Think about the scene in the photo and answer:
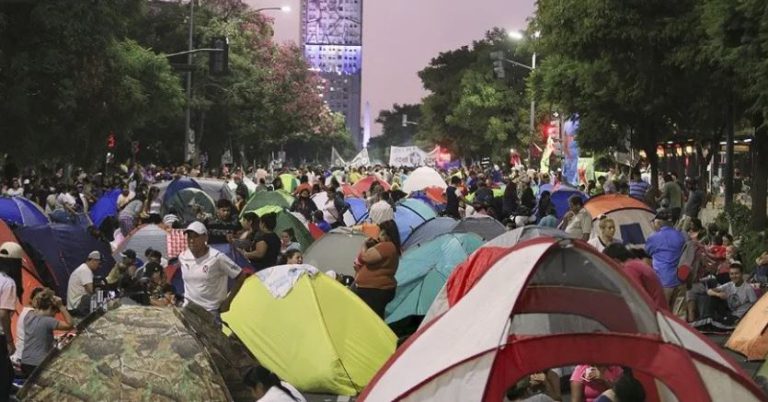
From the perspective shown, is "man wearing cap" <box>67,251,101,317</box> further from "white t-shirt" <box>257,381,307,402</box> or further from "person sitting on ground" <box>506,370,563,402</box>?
"person sitting on ground" <box>506,370,563,402</box>

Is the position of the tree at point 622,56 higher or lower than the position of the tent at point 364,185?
higher

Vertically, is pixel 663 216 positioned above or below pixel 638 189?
above

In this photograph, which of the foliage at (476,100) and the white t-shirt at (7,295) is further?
the foliage at (476,100)

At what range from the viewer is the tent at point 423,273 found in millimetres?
17172

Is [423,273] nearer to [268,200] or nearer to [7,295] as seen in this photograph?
[7,295]

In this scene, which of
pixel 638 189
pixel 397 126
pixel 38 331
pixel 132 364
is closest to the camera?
pixel 132 364

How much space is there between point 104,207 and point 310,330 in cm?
1650

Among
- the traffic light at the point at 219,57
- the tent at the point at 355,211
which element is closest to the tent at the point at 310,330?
the tent at the point at 355,211

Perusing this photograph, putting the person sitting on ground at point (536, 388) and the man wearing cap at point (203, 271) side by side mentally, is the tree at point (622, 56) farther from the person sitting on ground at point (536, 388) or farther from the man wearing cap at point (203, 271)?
the person sitting on ground at point (536, 388)

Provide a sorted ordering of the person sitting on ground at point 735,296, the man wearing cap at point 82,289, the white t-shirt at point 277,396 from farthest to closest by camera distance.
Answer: the person sitting on ground at point 735,296 < the man wearing cap at point 82,289 < the white t-shirt at point 277,396

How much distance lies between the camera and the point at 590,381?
982cm

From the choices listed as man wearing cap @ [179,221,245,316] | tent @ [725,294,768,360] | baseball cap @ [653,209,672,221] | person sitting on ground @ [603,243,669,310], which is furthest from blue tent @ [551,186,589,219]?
person sitting on ground @ [603,243,669,310]

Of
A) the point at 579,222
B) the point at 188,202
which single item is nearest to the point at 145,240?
the point at 579,222

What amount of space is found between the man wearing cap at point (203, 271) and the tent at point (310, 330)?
0.76m
